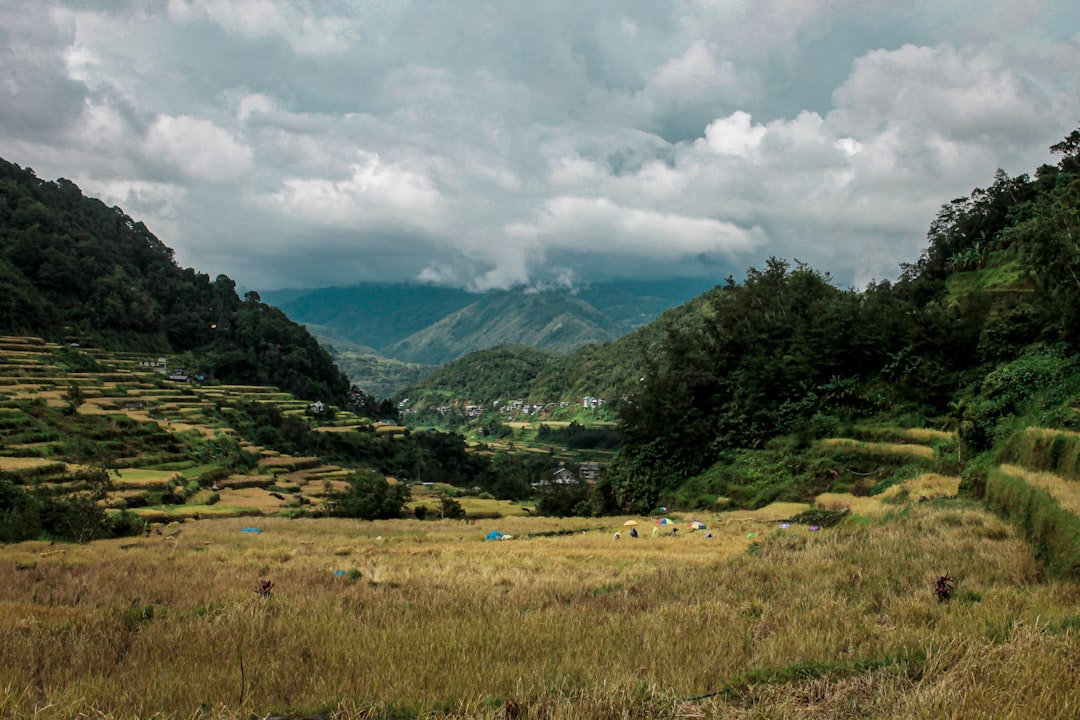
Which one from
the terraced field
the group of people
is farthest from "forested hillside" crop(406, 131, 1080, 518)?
the terraced field

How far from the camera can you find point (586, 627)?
6.28 meters

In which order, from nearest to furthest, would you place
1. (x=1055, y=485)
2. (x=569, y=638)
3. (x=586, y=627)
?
(x=569, y=638) < (x=586, y=627) < (x=1055, y=485)

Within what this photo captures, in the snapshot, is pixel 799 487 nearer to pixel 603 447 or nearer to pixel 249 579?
pixel 249 579

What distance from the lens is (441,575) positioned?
10.4 m

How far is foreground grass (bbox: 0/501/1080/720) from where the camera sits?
4.19m

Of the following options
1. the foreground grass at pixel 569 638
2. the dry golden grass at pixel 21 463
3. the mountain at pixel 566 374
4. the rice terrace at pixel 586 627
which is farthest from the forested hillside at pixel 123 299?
the foreground grass at pixel 569 638

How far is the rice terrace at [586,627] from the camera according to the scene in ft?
13.8

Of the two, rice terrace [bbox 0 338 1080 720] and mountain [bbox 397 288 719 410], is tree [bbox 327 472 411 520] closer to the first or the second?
rice terrace [bbox 0 338 1080 720]

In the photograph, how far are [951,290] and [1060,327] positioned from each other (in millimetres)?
23573

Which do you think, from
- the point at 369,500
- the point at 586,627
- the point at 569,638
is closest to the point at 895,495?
the point at 586,627

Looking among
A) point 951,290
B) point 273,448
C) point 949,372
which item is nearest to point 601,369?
point 273,448

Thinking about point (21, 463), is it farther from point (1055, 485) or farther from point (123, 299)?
point (123, 299)

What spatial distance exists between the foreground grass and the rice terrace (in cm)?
2

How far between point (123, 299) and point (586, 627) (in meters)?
102
